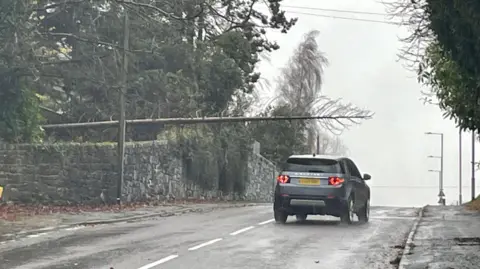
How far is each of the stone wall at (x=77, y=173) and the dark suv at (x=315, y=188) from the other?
8.24 m

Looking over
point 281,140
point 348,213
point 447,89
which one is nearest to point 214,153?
point 281,140

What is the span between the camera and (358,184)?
20.9 m

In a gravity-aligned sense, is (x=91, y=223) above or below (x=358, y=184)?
below

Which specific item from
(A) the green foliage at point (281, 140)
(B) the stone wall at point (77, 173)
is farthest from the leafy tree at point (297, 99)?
(B) the stone wall at point (77, 173)

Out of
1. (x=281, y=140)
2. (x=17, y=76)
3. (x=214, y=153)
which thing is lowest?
(x=214, y=153)

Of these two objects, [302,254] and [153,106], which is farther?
[153,106]

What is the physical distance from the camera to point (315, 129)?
5700 cm

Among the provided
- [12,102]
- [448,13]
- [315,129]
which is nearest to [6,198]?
[12,102]

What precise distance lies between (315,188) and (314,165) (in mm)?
583

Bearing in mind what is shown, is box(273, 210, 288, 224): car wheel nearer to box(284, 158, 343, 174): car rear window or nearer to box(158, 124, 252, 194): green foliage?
box(284, 158, 343, 174): car rear window

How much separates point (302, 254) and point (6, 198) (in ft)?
43.1

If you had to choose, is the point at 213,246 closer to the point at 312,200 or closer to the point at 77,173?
the point at 312,200

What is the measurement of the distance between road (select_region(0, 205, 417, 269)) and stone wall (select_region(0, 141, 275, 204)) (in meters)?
5.38

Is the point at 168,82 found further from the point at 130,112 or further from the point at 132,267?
the point at 132,267
